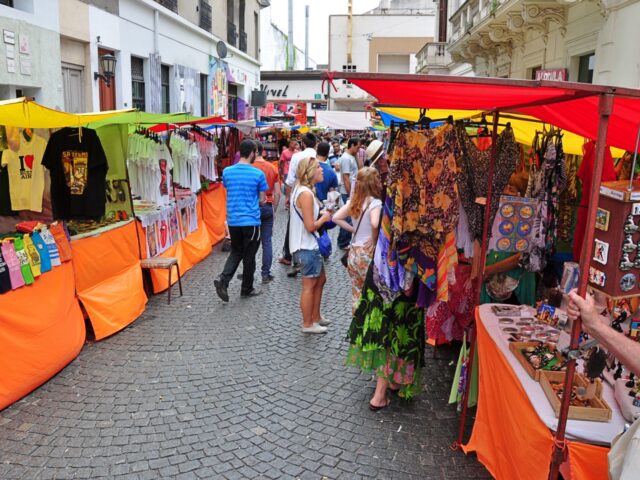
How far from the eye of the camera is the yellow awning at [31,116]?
4.11 metres

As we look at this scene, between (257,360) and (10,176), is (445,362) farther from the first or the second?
(10,176)

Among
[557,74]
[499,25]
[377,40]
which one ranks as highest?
[377,40]

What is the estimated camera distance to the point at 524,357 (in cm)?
305

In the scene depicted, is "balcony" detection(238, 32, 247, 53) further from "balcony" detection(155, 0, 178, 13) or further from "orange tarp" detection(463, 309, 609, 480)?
"orange tarp" detection(463, 309, 609, 480)

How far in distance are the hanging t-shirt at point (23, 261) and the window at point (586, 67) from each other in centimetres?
984

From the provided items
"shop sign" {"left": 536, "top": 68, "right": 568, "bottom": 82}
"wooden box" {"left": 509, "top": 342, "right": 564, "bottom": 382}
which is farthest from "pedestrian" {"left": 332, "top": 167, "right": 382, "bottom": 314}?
"shop sign" {"left": 536, "top": 68, "right": 568, "bottom": 82}

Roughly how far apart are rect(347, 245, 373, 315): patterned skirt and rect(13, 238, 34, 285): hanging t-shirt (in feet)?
8.89

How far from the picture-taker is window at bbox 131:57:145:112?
558 inches

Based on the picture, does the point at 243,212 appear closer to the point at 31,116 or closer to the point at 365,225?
the point at 365,225

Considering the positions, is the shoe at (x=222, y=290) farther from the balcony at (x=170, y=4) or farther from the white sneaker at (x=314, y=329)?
the balcony at (x=170, y=4)

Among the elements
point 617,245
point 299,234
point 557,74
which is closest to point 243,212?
point 299,234

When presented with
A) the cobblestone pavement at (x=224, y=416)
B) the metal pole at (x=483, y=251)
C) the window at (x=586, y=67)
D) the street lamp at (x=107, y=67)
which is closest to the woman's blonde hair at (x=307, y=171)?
the cobblestone pavement at (x=224, y=416)

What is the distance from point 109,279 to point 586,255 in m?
5.08

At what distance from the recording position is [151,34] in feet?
48.7
